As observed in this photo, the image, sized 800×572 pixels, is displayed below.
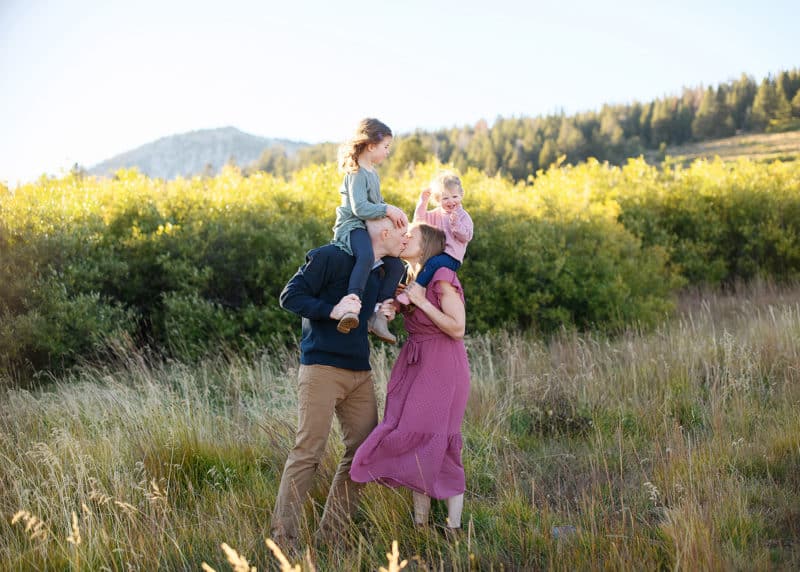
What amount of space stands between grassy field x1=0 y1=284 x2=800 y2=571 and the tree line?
50823 mm

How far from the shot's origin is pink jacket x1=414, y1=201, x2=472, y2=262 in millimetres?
3721

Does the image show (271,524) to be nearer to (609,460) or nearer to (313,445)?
(313,445)

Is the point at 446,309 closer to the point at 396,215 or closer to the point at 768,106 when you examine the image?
the point at 396,215

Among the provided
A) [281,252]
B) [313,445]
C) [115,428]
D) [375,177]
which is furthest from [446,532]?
[281,252]

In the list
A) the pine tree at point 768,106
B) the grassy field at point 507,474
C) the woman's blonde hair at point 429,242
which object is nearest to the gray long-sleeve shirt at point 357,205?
the woman's blonde hair at point 429,242

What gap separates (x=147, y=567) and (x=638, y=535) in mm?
2500

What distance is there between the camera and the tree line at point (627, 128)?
66625mm

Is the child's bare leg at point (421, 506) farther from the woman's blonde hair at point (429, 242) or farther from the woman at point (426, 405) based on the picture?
the woman's blonde hair at point (429, 242)

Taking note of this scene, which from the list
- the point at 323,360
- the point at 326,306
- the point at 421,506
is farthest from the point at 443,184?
the point at 421,506

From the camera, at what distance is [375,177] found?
3.70 m

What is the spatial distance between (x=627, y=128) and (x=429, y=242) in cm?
8564

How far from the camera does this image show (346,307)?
3.28m

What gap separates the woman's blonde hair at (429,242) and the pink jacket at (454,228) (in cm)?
4

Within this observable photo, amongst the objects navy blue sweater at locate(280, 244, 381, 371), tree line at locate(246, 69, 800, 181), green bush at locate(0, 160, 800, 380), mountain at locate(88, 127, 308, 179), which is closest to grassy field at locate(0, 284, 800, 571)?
navy blue sweater at locate(280, 244, 381, 371)
